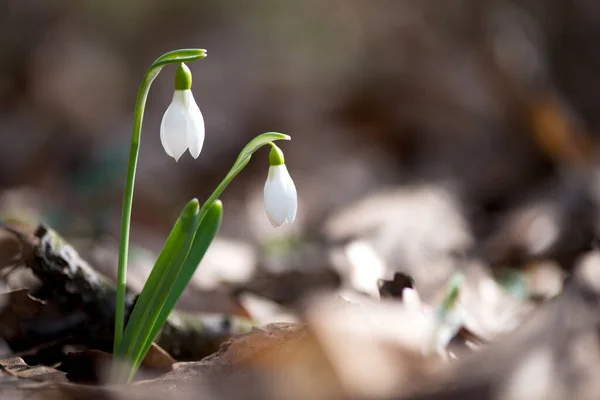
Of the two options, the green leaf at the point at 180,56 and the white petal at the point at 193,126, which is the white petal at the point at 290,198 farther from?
the green leaf at the point at 180,56

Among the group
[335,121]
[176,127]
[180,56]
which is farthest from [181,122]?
[335,121]

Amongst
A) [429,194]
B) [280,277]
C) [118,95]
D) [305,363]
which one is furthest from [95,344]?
[118,95]

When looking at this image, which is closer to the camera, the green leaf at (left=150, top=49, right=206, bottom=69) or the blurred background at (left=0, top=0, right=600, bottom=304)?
the green leaf at (left=150, top=49, right=206, bottom=69)

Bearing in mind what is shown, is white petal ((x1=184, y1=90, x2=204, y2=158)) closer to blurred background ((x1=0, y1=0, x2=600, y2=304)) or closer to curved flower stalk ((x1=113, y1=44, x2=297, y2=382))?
curved flower stalk ((x1=113, y1=44, x2=297, y2=382))

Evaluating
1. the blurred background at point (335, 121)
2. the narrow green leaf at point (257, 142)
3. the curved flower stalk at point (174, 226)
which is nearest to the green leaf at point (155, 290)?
the curved flower stalk at point (174, 226)

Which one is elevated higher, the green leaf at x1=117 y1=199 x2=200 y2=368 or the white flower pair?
the white flower pair

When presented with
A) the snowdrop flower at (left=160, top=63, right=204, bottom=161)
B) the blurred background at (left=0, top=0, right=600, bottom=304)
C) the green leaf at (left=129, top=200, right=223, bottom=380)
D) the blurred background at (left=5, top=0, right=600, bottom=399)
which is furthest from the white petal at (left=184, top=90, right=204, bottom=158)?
the blurred background at (left=0, top=0, right=600, bottom=304)

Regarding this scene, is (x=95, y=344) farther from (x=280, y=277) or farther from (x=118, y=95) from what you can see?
(x=118, y=95)
